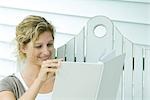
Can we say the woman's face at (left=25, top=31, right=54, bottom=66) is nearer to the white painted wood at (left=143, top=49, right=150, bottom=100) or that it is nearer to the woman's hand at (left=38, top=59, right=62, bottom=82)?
the woman's hand at (left=38, top=59, right=62, bottom=82)

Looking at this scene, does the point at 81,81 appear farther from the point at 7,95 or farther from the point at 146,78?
the point at 146,78

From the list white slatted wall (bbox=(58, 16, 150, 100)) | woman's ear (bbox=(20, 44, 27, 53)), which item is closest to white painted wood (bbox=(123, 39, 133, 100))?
white slatted wall (bbox=(58, 16, 150, 100))

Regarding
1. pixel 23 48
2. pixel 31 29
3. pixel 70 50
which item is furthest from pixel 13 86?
pixel 70 50

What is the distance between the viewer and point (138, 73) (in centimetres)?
195

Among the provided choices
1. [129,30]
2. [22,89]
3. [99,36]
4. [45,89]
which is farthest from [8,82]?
[129,30]

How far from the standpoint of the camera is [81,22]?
2213 millimetres

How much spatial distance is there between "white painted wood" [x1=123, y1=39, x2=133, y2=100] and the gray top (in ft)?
1.76

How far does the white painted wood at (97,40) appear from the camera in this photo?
1.97 m

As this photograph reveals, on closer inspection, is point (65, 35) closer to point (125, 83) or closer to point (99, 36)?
point (99, 36)

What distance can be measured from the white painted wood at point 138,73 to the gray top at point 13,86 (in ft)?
1.90

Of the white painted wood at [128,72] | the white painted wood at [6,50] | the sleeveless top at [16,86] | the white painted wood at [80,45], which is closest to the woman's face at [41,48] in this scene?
the sleeveless top at [16,86]

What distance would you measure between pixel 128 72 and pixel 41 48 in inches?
19.7

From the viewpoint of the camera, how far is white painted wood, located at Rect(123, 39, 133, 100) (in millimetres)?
1965

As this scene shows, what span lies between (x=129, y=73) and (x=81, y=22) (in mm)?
444
